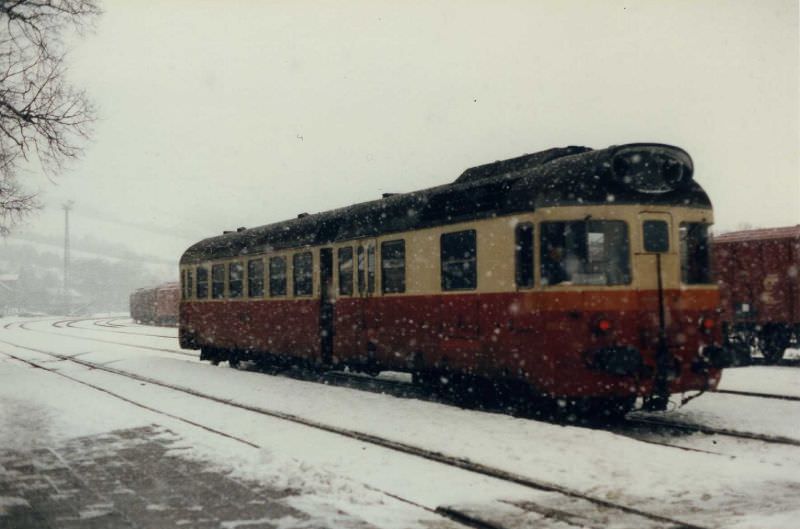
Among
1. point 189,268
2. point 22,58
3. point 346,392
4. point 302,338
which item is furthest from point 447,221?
point 189,268

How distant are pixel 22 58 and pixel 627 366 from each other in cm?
1172

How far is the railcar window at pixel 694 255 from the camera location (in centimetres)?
994

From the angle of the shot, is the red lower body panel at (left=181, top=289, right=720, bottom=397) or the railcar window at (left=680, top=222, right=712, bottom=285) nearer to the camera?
the red lower body panel at (left=181, top=289, right=720, bottom=397)

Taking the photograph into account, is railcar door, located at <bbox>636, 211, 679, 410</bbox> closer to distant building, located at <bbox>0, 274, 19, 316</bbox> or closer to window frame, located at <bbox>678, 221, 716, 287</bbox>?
window frame, located at <bbox>678, 221, 716, 287</bbox>

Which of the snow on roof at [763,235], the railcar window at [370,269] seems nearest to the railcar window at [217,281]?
the railcar window at [370,269]

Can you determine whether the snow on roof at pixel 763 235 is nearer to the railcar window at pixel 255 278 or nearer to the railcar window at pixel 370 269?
the railcar window at pixel 370 269

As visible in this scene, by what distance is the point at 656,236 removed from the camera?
977 cm

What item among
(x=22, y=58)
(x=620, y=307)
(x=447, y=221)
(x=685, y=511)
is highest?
(x=22, y=58)

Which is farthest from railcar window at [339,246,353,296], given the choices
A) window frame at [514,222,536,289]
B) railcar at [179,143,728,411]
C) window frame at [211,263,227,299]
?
window frame at [211,263,227,299]

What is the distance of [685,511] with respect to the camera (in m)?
5.86

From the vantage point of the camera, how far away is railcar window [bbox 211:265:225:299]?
19500 millimetres

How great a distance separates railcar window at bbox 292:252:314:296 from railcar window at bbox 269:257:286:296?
475 millimetres

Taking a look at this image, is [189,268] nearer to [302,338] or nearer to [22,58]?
[302,338]

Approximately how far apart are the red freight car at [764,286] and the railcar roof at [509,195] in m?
9.69
